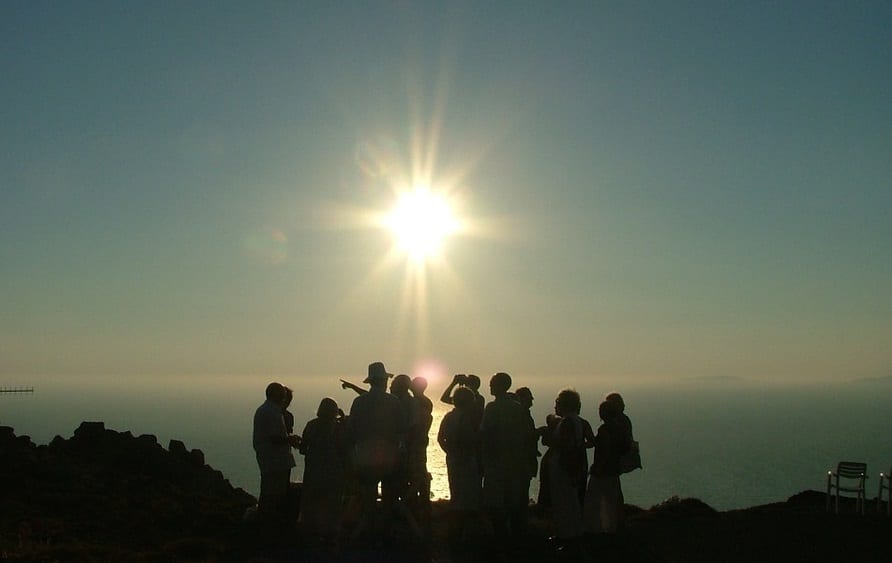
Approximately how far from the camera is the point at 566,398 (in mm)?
10258

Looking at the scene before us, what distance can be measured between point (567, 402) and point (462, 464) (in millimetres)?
1832

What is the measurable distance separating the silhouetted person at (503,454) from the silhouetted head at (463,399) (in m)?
0.29

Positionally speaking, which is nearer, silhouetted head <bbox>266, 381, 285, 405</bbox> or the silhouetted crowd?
the silhouetted crowd

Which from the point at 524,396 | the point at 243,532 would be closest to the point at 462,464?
the point at 524,396

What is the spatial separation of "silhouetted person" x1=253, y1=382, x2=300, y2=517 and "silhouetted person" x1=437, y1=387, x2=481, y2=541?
2094 mm

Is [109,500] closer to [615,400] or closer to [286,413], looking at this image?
[286,413]

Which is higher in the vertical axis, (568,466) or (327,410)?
(327,410)

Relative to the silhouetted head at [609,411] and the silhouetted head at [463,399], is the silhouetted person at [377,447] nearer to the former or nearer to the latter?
the silhouetted head at [463,399]

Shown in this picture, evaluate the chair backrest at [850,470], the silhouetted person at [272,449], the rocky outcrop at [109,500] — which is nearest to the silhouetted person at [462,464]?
the silhouetted person at [272,449]

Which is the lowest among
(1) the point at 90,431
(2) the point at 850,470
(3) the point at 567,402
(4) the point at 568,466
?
(4) the point at 568,466

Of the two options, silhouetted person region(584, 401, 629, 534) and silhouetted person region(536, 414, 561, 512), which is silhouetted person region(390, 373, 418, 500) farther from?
silhouetted person region(584, 401, 629, 534)

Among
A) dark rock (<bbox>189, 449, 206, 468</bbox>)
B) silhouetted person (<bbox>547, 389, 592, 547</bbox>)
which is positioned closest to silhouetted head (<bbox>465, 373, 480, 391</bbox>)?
silhouetted person (<bbox>547, 389, 592, 547</bbox>)

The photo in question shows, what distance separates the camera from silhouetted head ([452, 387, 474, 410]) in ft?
36.3

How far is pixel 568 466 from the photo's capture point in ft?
33.7
